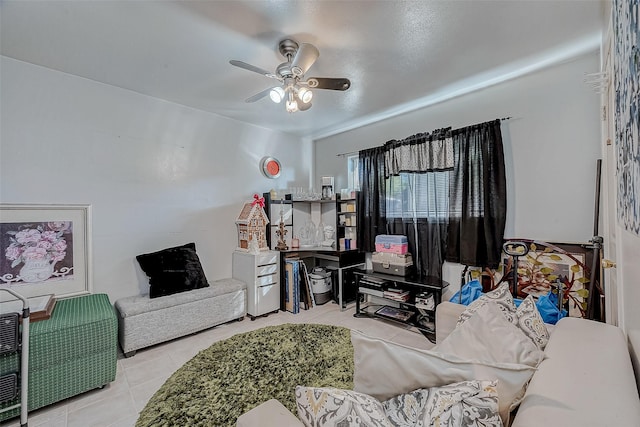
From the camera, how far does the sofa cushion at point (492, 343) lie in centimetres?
93

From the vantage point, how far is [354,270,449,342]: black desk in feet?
8.87

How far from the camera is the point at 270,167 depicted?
3.94 m

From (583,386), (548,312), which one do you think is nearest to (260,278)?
(548,312)

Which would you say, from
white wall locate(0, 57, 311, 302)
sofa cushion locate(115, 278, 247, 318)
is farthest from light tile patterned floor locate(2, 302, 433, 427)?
white wall locate(0, 57, 311, 302)

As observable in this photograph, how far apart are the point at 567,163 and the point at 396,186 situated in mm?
1558

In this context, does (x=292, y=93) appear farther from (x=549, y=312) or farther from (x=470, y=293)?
(x=549, y=312)

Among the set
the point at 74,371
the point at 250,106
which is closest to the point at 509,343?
the point at 74,371

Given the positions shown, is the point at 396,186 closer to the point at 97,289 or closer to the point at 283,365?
the point at 283,365

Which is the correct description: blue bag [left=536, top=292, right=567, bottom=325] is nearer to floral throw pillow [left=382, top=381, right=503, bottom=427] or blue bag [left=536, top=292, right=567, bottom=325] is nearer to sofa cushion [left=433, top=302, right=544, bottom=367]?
sofa cushion [left=433, top=302, right=544, bottom=367]

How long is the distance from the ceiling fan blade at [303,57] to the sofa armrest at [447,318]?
193 cm

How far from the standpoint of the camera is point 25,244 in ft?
7.39

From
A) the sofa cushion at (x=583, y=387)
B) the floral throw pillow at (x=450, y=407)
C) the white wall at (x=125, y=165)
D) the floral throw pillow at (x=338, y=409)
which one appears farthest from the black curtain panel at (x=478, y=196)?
the white wall at (x=125, y=165)

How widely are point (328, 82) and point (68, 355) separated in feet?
8.62

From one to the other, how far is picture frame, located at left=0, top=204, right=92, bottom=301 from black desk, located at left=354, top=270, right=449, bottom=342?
2.77 m
